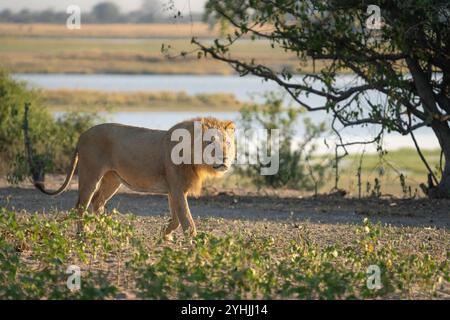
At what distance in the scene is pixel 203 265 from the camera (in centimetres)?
955

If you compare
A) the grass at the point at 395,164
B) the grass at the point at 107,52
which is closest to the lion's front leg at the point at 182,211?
the grass at the point at 395,164

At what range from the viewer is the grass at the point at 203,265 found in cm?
905

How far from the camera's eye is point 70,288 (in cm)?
908

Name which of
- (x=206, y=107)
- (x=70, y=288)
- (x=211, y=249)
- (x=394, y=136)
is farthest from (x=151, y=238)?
(x=206, y=107)

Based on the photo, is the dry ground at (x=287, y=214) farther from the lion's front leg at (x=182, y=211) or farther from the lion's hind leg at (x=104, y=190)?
the lion's hind leg at (x=104, y=190)

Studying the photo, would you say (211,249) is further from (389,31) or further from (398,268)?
(389,31)

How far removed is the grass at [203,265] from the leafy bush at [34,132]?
7266 millimetres

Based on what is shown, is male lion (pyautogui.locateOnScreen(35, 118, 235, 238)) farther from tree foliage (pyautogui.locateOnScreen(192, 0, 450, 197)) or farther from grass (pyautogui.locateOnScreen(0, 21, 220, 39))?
grass (pyautogui.locateOnScreen(0, 21, 220, 39))

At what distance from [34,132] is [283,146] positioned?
14.2ft

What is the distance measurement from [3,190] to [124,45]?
46873 millimetres

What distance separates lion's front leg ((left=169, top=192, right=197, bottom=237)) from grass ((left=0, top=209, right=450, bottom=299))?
284 millimetres

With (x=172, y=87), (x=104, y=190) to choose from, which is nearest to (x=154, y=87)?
(x=172, y=87)

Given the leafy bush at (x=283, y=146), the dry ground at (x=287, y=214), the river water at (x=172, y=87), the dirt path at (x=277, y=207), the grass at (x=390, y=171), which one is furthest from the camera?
the river water at (x=172, y=87)
